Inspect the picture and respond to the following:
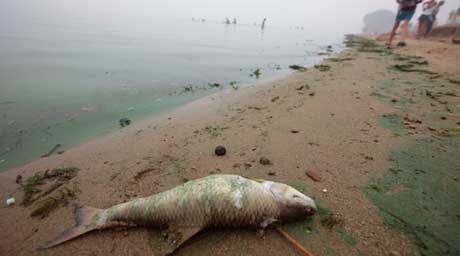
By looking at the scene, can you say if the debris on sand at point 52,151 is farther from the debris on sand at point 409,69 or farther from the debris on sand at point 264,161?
the debris on sand at point 409,69

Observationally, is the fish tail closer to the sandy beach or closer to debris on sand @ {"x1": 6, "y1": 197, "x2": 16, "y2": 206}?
the sandy beach

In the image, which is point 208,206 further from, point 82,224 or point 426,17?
point 426,17

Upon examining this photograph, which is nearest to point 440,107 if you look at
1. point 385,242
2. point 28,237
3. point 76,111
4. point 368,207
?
point 368,207

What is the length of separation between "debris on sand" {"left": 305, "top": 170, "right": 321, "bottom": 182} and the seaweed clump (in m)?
2.98

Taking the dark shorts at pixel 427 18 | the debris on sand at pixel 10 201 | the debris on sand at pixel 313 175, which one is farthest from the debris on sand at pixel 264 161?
the dark shorts at pixel 427 18

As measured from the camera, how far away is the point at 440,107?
425 centimetres

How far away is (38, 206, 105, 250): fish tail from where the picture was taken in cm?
200

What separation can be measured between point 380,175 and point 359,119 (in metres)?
1.78

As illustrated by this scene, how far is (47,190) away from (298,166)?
3.38 metres

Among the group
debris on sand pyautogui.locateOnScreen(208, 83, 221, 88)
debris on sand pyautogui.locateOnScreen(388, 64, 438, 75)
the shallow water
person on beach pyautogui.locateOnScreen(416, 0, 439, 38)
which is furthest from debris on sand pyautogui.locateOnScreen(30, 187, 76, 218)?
person on beach pyautogui.locateOnScreen(416, 0, 439, 38)

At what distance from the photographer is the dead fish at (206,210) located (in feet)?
6.28

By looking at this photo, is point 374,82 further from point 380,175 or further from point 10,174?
point 10,174

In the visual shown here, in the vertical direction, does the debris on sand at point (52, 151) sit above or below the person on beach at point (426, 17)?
below

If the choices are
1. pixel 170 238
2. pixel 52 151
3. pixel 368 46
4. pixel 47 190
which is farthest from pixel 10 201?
pixel 368 46
